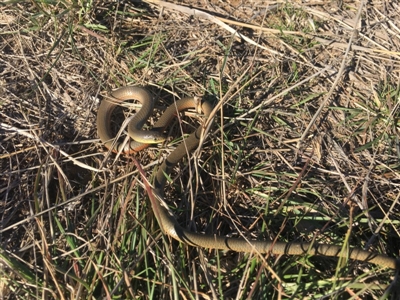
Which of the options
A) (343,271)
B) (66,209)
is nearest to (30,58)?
(66,209)

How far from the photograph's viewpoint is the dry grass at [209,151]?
301 centimetres

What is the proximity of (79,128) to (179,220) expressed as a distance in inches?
47.7

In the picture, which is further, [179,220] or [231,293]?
[179,220]

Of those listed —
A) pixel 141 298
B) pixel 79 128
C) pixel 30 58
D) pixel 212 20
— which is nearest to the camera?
pixel 141 298

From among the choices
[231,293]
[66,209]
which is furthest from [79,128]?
[231,293]

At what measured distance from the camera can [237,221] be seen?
134 inches

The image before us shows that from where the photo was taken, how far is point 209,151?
3734mm

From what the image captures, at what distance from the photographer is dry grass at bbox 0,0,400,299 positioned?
3.01 metres

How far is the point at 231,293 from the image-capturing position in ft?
9.93

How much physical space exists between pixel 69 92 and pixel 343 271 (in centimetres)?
270

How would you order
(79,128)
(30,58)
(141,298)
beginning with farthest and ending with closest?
(30,58) → (79,128) → (141,298)

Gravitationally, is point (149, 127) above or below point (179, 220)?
above

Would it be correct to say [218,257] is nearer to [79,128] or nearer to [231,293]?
[231,293]

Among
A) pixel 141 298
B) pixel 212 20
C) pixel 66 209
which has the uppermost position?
pixel 212 20
